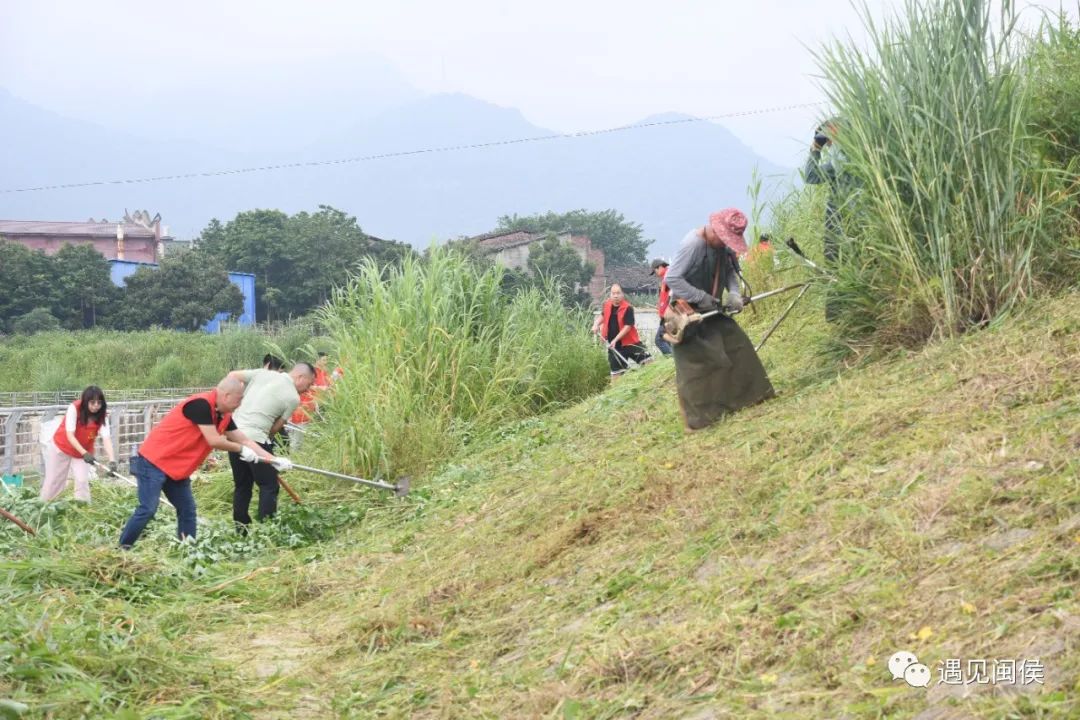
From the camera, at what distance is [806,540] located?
462cm

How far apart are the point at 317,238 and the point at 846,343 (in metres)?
48.9

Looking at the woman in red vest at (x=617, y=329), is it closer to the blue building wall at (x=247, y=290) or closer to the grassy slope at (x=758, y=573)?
the grassy slope at (x=758, y=573)

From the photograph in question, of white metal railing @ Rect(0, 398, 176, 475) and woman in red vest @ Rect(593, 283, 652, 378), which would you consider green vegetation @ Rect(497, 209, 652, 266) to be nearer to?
white metal railing @ Rect(0, 398, 176, 475)

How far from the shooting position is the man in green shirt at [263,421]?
8.82 metres

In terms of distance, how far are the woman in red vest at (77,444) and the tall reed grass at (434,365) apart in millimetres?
1930

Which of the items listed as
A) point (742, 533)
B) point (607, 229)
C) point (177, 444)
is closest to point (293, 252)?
point (607, 229)

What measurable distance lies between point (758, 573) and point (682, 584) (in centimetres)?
35

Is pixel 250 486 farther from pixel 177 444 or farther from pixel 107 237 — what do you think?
pixel 107 237

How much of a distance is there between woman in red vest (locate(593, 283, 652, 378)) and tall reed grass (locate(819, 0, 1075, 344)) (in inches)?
232

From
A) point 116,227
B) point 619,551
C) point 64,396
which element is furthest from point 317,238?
point 619,551

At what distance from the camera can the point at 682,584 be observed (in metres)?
4.68

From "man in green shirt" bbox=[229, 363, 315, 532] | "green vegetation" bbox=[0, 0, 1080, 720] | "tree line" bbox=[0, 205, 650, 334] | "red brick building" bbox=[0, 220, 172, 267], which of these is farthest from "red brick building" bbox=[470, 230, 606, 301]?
"green vegetation" bbox=[0, 0, 1080, 720]

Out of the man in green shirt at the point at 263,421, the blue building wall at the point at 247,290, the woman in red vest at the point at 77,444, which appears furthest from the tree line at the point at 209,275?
the man in green shirt at the point at 263,421

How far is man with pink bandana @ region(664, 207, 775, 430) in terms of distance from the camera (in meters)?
7.35
